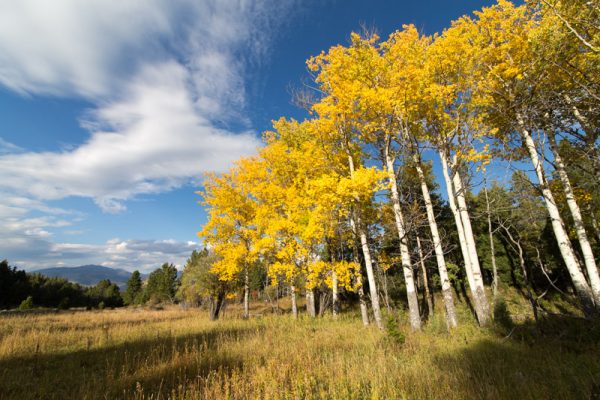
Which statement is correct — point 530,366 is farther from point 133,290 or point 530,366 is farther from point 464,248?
point 133,290

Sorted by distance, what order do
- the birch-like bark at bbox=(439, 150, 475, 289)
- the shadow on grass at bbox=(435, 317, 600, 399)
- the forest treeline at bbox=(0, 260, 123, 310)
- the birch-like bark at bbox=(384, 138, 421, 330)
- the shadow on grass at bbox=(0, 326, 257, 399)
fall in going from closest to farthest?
the shadow on grass at bbox=(435, 317, 600, 399)
the shadow on grass at bbox=(0, 326, 257, 399)
the birch-like bark at bbox=(384, 138, 421, 330)
the birch-like bark at bbox=(439, 150, 475, 289)
the forest treeline at bbox=(0, 260, 123, 310)

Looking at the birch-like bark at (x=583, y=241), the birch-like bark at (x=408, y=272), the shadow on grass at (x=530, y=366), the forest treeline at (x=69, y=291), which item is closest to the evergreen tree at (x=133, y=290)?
the forest treeline at (x=69, y=291)

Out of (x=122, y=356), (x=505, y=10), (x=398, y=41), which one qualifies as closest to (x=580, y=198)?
(x=505, y=10)

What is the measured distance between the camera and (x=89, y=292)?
205ft

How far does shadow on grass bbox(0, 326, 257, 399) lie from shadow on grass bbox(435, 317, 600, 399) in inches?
173

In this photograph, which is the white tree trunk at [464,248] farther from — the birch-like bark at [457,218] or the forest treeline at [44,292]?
the forest treeline at [44,292]

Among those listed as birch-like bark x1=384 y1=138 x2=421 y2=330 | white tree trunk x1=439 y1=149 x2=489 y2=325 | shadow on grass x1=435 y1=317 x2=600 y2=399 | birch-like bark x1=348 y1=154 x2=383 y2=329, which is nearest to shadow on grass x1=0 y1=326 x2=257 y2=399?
shadow on grass x1=435 y1=317 x2=600 y2=399

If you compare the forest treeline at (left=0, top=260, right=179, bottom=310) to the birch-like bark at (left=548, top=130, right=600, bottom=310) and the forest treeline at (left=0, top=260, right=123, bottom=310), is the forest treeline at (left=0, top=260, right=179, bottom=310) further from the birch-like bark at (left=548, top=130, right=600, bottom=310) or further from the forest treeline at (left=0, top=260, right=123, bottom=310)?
the birch-like bark at (left=548, top=130, right=600, bottom=310)

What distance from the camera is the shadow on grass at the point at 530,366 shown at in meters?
3.86

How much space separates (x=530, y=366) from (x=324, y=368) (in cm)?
392

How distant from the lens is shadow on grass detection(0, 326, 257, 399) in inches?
179

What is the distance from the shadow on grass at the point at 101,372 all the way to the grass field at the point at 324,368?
0.02 m

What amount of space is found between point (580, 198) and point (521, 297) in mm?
15858

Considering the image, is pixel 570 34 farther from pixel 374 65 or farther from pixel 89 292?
pixel 89 292
